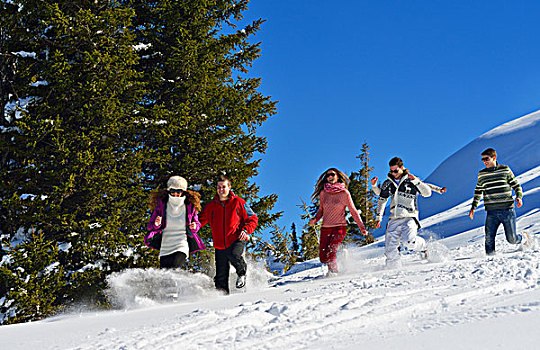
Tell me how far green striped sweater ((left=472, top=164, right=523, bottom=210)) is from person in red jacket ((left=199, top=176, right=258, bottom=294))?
446 cm

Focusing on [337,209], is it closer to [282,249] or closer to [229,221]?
[229,221]

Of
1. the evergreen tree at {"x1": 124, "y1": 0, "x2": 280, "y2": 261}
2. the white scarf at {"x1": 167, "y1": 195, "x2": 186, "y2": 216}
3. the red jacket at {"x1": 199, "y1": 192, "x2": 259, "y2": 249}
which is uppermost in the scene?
the evergreen tree at {"x1": 124, "y1": 0, "x2": 280, "y2": 261}

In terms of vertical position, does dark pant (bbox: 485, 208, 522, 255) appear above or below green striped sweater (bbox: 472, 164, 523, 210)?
below

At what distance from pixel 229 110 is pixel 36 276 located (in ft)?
19.6

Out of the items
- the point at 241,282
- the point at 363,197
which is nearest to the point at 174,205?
the point at 241,282

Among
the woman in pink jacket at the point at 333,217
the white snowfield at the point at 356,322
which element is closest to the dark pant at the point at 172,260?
the white snowfield at the point at 356,322

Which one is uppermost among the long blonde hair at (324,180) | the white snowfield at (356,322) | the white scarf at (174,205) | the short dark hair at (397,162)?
the short dark hair at (397,162)

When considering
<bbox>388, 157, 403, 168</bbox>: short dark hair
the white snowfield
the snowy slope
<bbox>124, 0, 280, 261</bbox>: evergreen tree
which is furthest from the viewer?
the snowy slope

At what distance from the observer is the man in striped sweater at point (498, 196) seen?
26.6 ft

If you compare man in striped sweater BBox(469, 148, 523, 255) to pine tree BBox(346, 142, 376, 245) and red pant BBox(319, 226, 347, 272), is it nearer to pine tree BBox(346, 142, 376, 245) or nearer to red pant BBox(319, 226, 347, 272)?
red pant BBox(319, 226, 347, 272)

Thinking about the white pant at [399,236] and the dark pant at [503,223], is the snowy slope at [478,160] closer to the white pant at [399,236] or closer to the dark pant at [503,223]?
the dark pant at [503,223]

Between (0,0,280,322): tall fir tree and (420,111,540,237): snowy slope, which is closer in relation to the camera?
(0,0,280,322): tall fir tree

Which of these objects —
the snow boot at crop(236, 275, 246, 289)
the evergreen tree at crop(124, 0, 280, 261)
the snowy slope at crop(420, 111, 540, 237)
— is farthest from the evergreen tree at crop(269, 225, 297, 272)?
the snowy slope at crop(420, 111, 540, 237)

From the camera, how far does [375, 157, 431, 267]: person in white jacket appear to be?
787 cm
